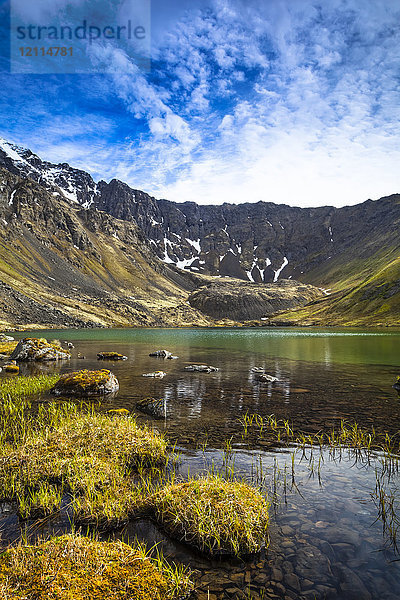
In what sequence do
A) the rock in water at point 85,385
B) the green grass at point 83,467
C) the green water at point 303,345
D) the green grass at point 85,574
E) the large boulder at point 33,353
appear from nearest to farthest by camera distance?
the green grass at point 85,574, the green grass at point 83,467, the rock in water at point 85,385, the large boulder at point 33,353, the green water at point 303,345

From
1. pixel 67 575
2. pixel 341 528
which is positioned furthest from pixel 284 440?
pixel 67 575

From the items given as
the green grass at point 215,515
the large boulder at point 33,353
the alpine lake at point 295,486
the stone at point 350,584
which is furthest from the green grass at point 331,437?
the large boulder at point 33,353

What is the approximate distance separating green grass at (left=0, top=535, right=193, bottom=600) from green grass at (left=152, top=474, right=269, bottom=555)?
3.20 feet

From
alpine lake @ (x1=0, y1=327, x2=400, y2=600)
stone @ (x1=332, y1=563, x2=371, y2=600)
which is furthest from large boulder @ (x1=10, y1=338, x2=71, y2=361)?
stone @ (x1=332, y1=563, x2=371, y2=600)

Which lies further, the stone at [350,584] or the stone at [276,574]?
the stone at [276,574]

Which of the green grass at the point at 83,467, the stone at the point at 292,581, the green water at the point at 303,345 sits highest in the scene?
the green grass at the point at 83,467

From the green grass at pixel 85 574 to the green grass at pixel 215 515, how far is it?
98cm

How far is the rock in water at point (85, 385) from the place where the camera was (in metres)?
22.8

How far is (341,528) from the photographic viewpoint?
7750mm

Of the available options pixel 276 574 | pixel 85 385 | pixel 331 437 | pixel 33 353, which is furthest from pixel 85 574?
pixel 33 353

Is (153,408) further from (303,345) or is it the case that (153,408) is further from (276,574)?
(303,345)

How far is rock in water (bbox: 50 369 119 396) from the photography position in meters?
22.8

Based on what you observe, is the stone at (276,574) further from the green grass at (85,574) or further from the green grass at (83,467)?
the green grass at (83,467)

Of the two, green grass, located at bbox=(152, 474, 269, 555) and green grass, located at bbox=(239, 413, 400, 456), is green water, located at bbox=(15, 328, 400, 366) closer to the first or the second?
green grass, located at bbox=(239, 413, 400, 456)
